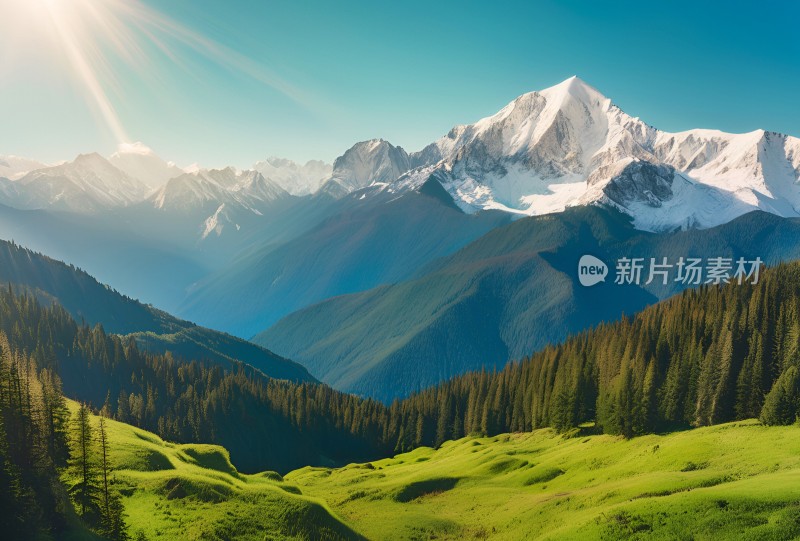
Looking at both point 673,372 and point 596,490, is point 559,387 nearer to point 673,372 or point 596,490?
point 673,372

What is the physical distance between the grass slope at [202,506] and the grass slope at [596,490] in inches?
530

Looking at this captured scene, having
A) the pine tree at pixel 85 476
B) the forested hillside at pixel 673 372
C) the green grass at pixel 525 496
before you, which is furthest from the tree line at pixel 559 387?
the pine tree at pixel 85 476

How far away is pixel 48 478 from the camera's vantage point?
52.5 m

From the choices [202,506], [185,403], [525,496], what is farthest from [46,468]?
[185,403]

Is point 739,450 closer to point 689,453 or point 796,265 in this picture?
point 689,453

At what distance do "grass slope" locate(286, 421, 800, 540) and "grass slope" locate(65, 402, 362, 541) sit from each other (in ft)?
44.1

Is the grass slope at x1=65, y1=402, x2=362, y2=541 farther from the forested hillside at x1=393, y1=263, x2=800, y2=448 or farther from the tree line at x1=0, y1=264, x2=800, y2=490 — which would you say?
the forested hillside at x1=393, y1=263, x2=800, y2=448

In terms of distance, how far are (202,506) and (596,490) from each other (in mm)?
45939

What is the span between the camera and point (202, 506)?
2601 inches

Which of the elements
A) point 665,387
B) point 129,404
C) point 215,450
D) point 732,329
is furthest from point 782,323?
point 129,404

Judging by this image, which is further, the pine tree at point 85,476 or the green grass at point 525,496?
the pine tree at point 85,476

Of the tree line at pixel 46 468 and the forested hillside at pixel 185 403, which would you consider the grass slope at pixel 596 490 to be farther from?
the forested hillside at pixel 185 403

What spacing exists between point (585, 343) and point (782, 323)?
5388 centimetres

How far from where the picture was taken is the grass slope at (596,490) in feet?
176
